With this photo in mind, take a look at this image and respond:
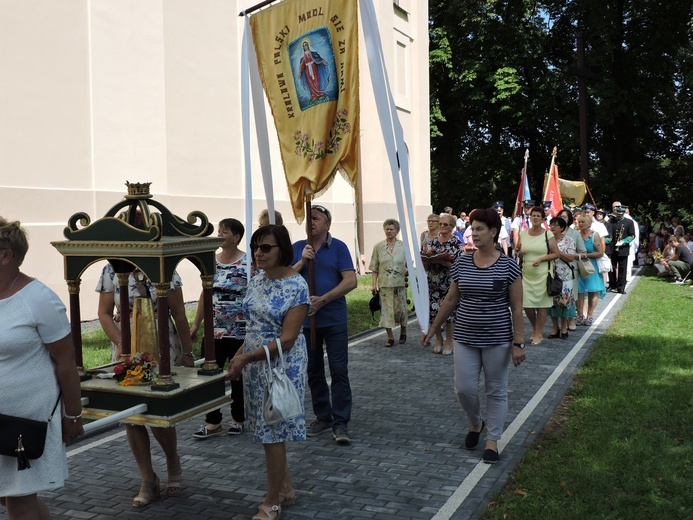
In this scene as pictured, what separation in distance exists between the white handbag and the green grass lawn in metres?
A: 1.48

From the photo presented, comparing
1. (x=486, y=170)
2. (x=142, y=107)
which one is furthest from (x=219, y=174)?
(x=486, y=170)

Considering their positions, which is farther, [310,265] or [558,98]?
[558,98]

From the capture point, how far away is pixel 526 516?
4.89m

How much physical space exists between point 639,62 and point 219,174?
84.6 ft

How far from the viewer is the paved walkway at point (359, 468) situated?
5.13 metres

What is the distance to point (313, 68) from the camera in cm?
627

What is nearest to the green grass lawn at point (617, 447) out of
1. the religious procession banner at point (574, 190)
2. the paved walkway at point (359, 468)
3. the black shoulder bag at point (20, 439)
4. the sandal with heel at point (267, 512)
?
the paved walkway at point (359, 468)

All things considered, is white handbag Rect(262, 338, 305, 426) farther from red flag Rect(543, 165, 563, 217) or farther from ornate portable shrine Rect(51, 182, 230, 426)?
red flag Rect(543, 165, 563, 217)

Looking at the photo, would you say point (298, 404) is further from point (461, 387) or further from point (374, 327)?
point (374, 327)

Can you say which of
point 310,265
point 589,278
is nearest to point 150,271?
point 310,265

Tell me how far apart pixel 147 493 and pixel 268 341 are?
1.44m

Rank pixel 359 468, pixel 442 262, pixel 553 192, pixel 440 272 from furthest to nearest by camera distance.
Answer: pixel 553 192, pixel 440 272, pixel 442 262, pixel 359 468

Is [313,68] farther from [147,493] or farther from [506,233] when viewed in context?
[506,233]

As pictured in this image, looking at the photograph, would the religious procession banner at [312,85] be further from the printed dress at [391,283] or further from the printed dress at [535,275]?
the printed dress at [535,275]
